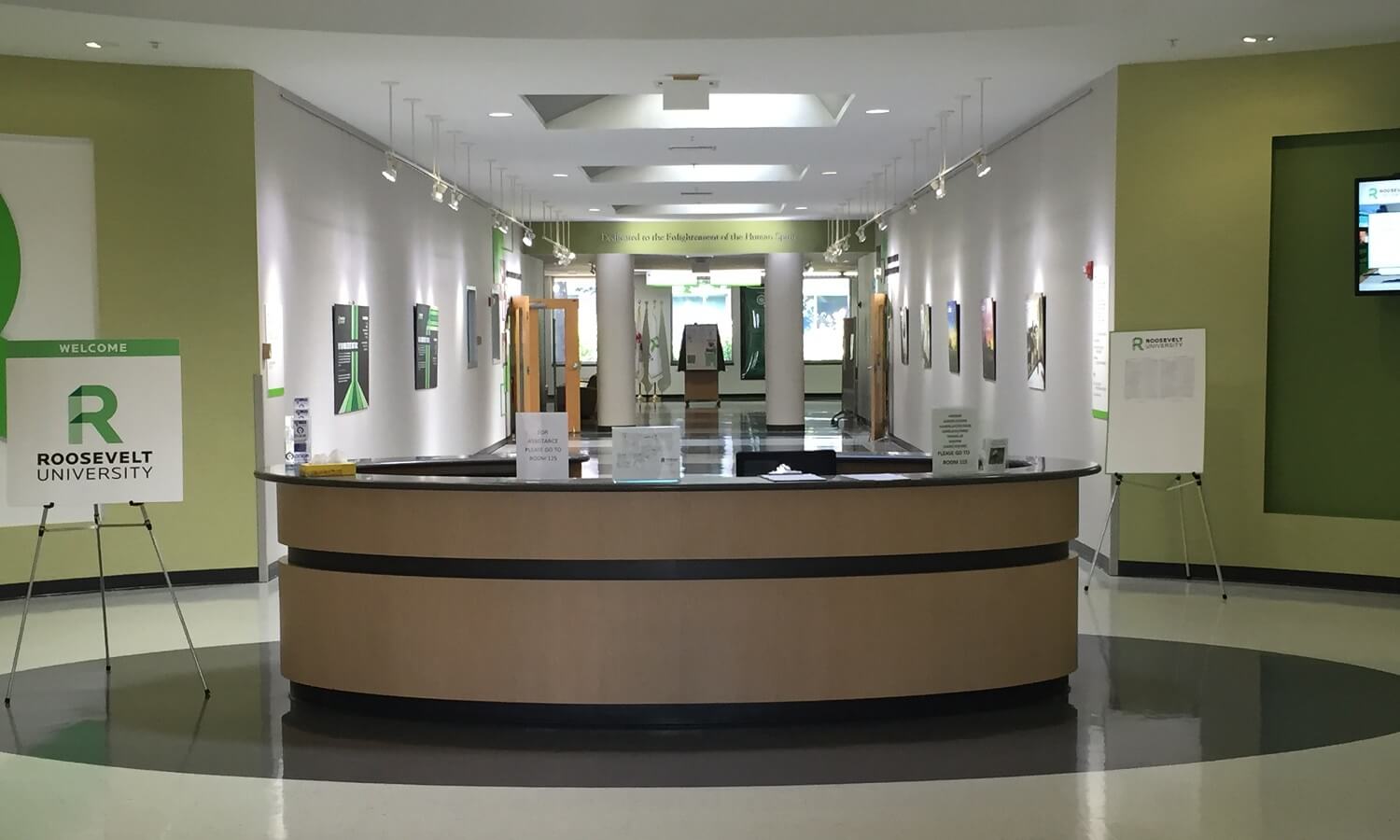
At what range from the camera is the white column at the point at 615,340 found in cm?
2347

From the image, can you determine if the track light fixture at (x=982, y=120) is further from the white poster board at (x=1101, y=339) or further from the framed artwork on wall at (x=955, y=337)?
the framed artwork on wall at (x=955, y=337)

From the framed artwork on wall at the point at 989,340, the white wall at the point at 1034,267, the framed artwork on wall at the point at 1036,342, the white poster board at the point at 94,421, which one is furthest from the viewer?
the framed artwork on wall at the point at 989,340

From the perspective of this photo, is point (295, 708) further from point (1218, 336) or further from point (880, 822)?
point (1218, 336)

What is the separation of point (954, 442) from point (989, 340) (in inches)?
328

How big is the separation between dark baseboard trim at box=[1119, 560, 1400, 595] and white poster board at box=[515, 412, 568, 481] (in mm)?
5166

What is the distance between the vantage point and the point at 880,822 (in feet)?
15.0

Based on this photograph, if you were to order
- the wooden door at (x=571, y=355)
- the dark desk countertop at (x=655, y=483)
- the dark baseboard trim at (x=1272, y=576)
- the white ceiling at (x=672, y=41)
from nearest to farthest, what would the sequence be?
the dark desk countertop at (x=655, y=483) → the white ceiling at (x=672, y=41) → the dark baseboard trim at (x=1272, y=576) → the wooden door at (x=571, y=355)

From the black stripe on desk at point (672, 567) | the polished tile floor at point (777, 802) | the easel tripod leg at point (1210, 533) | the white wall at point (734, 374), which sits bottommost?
the polished tile floor at point (777, 802)

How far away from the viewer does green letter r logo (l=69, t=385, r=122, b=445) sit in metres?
6.38

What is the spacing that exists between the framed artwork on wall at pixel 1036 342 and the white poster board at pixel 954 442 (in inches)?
234

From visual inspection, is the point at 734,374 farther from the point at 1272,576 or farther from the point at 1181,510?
the point at 1272,576

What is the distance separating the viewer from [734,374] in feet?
117

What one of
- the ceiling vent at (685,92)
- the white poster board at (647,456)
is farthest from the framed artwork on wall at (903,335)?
the white poster board at (647,456)

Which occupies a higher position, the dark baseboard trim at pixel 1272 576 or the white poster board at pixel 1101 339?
the white poster board at pixel 1101 339
